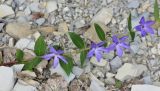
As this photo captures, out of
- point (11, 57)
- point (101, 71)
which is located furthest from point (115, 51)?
point (11, 57)

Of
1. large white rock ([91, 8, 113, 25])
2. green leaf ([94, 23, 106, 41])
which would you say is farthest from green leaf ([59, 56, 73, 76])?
large white rock ([91, 8, 113, 25])

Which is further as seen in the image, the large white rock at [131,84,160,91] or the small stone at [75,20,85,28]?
the small stone at [75,20,85,28]

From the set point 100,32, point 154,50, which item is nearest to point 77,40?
point 100,32

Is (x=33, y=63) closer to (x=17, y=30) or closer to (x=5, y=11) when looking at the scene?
(x=17, y=30)

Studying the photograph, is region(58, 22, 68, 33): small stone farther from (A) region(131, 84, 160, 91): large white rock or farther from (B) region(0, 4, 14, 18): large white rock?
(A) region(131, 84, 160, 91): large white rock

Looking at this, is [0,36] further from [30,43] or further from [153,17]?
[153,17]

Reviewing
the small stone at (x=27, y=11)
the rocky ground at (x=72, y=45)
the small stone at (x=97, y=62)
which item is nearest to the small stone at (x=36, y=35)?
the rocky ground at (x=72, y=45)

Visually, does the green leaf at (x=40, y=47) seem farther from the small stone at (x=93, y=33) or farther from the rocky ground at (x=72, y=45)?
the small stone at (x=93, y=33)
